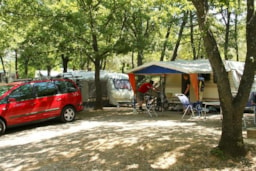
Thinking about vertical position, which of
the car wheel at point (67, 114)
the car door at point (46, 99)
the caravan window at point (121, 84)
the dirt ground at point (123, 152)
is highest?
the caravan window at point (121, 84)

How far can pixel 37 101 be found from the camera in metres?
9.85

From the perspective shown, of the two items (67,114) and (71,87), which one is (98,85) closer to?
(71,87)

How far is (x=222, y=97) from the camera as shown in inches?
206

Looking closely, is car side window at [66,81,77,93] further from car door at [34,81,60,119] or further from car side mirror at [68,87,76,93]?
car door at [34,81,60,119]


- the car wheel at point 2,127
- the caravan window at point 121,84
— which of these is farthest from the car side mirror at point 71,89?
the caravan window at point 121,84

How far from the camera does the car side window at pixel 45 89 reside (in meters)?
10.0

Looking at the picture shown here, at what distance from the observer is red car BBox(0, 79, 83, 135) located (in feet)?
29.9

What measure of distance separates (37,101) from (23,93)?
0.53 metres

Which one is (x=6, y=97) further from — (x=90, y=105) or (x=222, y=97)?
(x=90, y=105)

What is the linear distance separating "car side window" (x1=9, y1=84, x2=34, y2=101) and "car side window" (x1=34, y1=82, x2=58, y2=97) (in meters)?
0.24

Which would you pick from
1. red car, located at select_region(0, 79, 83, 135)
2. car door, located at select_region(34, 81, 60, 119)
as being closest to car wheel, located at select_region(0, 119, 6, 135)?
red car, located at select_region(0, 79, 83, 135)

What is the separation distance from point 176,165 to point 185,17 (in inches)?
601

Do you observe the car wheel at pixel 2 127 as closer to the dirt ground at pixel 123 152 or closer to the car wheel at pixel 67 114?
the dirt ground at pixel 123 152

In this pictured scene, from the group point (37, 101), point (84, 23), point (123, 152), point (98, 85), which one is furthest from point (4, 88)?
point (98, 85)
